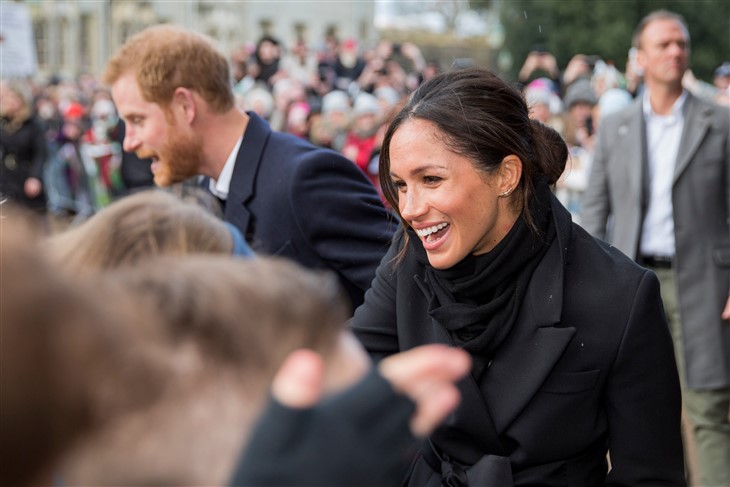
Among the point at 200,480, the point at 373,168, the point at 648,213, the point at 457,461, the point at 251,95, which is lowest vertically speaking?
the point at 251,95

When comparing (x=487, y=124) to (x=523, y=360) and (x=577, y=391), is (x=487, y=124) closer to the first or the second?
(x=523, y=360)

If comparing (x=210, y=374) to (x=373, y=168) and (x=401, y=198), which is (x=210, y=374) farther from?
(x=373, y=168)

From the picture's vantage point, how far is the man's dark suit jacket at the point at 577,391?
8.98 feet

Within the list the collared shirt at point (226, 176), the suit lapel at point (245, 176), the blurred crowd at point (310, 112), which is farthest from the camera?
the blurred crowd at point (310, 112)

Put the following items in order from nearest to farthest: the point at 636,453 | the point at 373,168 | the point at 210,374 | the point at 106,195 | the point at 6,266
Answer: the point at 6,266 < the point at 210,374 < the point at 636,453 < the point at 373,168 < the point at 106,195

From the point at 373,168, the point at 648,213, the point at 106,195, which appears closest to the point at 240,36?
the point at 106,195

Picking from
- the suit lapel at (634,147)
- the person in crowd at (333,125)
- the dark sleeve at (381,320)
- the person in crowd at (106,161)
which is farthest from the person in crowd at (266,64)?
the dark sleeve at (381,320)

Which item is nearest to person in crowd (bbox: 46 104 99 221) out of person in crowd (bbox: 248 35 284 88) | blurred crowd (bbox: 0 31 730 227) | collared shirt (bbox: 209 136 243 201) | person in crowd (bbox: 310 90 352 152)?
blurred crowd (bbox: 0 31 730 227)

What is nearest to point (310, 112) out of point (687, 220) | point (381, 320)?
point (687, 220)

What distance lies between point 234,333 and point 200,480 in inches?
5.8

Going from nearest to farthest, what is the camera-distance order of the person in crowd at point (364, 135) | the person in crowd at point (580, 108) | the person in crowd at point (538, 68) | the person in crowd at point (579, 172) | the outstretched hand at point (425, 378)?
the outstretched hand at point (425, 378) → the person in crowd at point (579, 172) → the person in crowd at point (364, 135) → the person in crowd at point (580, 108) → the person in crowd at point (538, 68)

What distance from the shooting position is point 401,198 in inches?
122

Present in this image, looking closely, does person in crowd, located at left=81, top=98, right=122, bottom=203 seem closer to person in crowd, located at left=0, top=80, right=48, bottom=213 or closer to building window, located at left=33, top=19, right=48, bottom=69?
person in crowd, located at left=0, top=80, right=48, bottom=213

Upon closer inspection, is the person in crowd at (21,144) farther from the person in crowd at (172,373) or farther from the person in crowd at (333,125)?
the person in crowd at (172,373)
